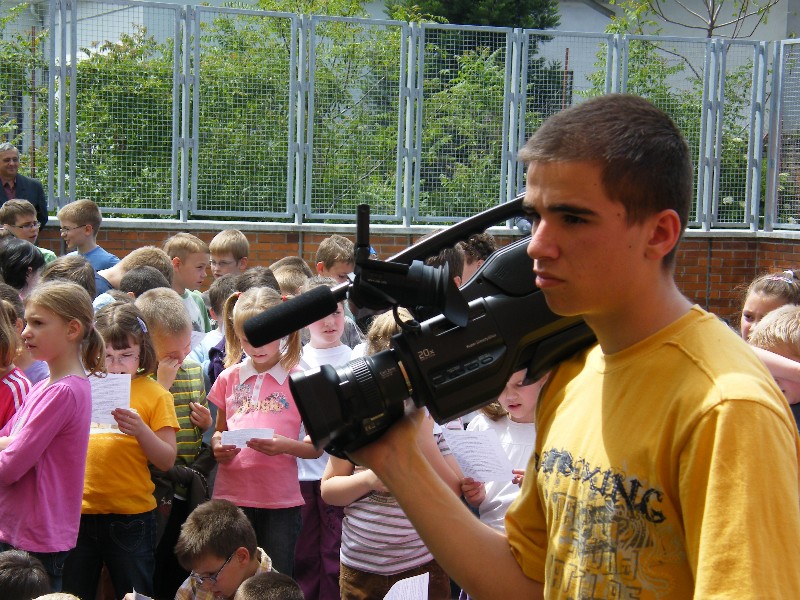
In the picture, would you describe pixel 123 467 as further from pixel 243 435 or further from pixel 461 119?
pixel 461 119

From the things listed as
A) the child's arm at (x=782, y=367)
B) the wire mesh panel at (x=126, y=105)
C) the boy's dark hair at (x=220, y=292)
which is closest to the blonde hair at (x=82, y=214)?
the boy's dark hair at (x=220, y=292)

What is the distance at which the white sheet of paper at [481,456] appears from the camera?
11.7ft

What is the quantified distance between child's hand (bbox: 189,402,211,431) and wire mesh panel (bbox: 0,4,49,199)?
220 inches

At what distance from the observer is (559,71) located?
10859 millimetres

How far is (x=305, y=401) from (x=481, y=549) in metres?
0.45

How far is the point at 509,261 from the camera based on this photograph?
160 centimetres

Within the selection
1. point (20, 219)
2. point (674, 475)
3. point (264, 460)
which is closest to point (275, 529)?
point (264, 460)

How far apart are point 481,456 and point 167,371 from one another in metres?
1.86

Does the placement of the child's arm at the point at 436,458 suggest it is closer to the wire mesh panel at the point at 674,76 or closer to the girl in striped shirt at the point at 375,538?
the girl in striped shirt at the point at 375,538

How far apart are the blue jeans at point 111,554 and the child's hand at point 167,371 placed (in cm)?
74

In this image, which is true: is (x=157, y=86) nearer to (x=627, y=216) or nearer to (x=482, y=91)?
(x=482, y=91)

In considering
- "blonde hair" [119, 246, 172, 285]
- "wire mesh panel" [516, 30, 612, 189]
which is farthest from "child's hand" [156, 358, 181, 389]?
"wire mesh panel" [516, 30, 612, 189]

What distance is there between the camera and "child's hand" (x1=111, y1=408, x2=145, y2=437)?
411 cm

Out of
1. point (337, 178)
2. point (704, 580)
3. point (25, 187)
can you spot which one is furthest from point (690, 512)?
point (337, 178)
